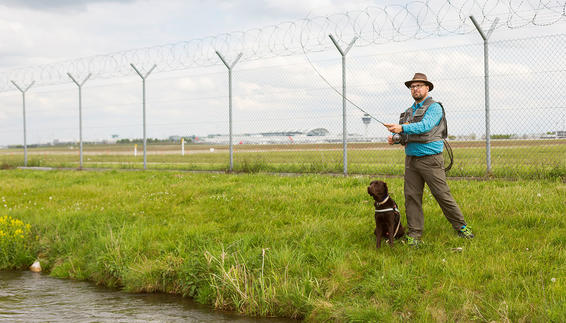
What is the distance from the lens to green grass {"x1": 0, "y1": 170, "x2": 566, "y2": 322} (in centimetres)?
518

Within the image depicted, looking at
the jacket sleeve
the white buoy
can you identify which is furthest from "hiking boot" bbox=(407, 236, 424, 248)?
the white buoy

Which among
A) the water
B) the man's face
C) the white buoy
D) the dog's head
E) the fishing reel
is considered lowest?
the water

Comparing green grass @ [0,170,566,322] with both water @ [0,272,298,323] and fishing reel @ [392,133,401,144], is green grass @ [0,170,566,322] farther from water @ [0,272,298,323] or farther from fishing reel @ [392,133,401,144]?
fishing reel @ [392,133,401,144]

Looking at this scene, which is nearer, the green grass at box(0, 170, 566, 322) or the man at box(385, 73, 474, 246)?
the green grass at box(0, 170, 566, 322)

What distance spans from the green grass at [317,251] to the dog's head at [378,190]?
0.65 m

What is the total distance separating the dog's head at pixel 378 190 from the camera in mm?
6195

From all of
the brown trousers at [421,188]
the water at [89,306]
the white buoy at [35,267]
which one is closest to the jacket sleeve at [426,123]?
the brown trousers at [421,188]

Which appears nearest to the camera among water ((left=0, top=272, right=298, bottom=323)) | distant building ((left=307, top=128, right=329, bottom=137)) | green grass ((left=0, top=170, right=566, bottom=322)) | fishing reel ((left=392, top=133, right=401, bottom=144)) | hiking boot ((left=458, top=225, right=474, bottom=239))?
green grass ((left=0, top=170, right=566, bottom=322))

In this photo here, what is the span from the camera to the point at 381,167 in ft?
41.3

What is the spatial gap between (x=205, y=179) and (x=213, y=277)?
6.44 meters

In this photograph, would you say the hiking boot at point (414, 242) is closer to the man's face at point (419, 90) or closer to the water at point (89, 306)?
the man's face at point (419, 90)

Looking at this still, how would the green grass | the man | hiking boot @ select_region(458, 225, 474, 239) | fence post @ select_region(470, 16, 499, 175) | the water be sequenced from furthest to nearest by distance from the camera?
fence post @ select_region(470, 16, 499, 175) < hiking boot @ select_region(458, 225, 474, 239) < the man < the water < the green grass

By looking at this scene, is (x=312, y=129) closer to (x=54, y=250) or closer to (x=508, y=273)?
(x=54, y=250)

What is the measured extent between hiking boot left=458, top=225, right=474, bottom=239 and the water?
244 centimetres
